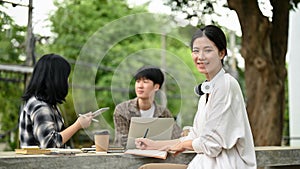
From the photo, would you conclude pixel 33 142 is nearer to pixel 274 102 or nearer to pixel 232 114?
pixel 232 114

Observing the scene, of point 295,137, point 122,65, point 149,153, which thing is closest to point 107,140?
point 149,153

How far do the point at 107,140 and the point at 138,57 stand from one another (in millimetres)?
969

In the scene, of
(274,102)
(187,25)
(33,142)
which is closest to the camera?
(33,142)

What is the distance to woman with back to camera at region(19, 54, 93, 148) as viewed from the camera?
10.7ft

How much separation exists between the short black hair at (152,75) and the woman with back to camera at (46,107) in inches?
18.6

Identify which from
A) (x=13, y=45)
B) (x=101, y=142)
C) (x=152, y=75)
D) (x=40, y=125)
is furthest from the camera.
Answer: (x=13, y=45)

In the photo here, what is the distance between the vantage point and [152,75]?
370 cm

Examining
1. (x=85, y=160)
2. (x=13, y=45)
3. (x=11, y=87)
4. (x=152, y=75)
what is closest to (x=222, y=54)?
(x=85, y=160)

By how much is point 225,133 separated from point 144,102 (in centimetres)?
131

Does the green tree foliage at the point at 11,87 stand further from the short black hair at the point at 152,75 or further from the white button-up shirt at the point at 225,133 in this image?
the white button-up shirt at the point at 225,133

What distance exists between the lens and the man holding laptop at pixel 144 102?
3637mm

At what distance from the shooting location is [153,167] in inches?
107

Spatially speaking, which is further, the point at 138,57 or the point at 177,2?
the point at 177,2

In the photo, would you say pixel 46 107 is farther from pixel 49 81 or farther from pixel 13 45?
pixel 13 45
